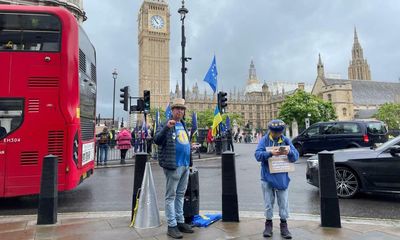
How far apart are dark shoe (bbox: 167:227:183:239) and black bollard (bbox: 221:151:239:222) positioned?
108cm

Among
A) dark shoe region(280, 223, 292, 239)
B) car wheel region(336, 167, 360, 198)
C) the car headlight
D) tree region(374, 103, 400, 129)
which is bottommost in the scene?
dark shoe region(280, 223, 292, 239)

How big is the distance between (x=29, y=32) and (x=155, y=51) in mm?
108547

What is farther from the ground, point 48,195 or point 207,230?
point 48,195

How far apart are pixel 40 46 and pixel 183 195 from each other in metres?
4.55

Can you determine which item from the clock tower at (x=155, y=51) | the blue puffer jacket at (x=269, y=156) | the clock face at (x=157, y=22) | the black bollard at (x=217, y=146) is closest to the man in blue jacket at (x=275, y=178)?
the blue puffer jacket at (x=269, y=156)

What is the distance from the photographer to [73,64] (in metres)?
6.95

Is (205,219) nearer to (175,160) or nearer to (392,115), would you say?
(175,160)

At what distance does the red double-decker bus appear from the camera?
262 inches

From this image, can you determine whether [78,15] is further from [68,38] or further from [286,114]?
[286,114]

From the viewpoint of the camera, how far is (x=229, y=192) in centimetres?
543

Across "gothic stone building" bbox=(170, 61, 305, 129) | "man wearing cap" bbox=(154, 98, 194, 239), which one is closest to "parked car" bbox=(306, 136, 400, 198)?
"man wearing cap" bbox=(154, 98, 194, 239)

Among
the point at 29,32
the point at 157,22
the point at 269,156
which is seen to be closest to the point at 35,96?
the point at 29,32

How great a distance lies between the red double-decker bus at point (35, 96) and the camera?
21.8ft

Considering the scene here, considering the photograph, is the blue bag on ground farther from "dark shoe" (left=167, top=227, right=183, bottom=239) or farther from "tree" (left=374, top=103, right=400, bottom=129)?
"tree" (left=374, top=103, right=400, bottom=129)
